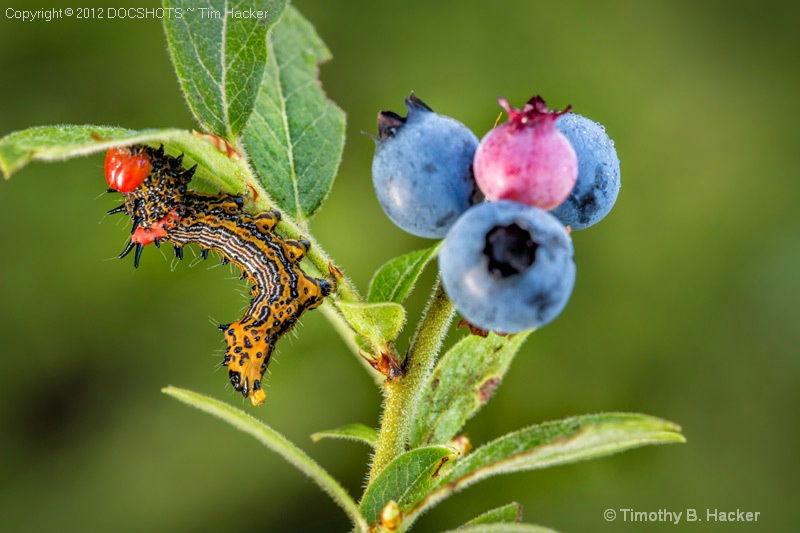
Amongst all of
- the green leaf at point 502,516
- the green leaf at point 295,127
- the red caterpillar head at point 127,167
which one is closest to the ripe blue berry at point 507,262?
the green leaf at point 502,516

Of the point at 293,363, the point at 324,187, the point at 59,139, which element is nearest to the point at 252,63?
the point at 324,187

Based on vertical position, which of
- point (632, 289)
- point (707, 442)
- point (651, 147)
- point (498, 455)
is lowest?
point (498, 455)

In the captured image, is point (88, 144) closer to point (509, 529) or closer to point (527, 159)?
point (527, 159)

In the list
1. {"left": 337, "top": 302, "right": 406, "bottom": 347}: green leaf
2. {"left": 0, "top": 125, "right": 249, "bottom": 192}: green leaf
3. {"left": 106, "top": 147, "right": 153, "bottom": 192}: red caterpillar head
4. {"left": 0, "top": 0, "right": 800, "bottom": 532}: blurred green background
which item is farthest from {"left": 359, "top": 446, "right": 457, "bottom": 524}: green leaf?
{"left": 0, "top": 0, "right": 800, "bottom": 532}: blurred green background

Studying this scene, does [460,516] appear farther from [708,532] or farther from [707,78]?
[707,78]

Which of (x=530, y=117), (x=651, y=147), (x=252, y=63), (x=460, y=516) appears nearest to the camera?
(x=530, y=117)

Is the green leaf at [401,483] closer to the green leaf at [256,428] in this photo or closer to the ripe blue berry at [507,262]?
the green leaf at [256,428]

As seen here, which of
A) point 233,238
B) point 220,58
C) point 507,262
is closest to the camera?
point 507,262

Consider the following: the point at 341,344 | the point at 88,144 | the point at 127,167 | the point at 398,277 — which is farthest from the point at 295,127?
the point at 341,344
